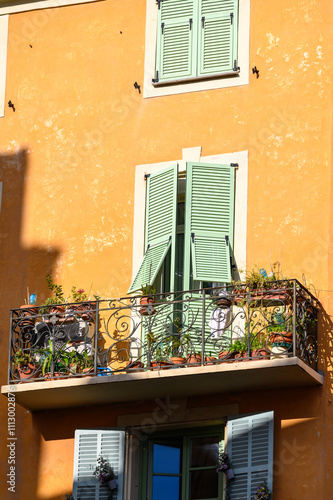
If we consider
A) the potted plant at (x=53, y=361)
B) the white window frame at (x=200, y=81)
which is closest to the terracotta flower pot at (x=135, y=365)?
the potted plant at (x=53, y=361)

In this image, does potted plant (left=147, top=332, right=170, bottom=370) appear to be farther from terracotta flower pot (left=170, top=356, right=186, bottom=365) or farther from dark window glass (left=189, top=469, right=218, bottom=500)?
dark window glass (left=189, top=469, right=218, bottom=500)

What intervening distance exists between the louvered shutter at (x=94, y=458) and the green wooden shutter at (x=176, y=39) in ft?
14.4

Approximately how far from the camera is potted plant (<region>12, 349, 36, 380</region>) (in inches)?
651

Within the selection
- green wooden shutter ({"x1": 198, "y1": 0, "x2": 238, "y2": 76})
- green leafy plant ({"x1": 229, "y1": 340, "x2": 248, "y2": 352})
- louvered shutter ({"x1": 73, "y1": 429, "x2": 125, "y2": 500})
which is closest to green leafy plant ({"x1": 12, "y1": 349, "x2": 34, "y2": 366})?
louvered shutter ({"x1": 73, "y1": 429, "x2": 125, "y2": 500})

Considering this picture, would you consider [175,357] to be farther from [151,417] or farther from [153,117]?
[153,117]

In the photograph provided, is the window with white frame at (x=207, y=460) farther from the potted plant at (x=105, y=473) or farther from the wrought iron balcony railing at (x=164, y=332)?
the wrought iron balcony railing at (x=164, y=332)

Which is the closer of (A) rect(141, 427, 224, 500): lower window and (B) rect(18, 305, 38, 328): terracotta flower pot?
(A) rect(141, 427, 224, 500): lower window

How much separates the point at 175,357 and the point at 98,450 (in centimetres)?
142

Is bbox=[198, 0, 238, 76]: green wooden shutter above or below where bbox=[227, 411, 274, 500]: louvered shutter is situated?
above

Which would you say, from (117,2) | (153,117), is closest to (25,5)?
(117,2)

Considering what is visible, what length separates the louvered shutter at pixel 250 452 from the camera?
15.5 metres

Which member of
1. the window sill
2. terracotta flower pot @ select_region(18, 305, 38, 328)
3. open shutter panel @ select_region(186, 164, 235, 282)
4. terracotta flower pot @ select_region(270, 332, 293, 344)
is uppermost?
the window sill

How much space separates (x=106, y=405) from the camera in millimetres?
16766

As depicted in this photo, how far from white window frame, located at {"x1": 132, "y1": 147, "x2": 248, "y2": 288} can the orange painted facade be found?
0.08 metres
